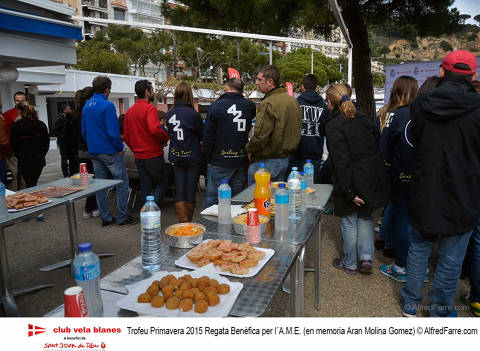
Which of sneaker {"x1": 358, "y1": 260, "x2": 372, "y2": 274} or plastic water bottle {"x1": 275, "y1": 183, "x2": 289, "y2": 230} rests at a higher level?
plastic water bottle {"x1": 275, "y1": 183, "x2": 289, "y2": 230}

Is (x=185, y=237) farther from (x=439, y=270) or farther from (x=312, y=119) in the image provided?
(x=312, y=119)

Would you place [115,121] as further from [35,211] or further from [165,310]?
[165,310]

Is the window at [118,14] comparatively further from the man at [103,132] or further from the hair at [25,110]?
the man at [103,132]

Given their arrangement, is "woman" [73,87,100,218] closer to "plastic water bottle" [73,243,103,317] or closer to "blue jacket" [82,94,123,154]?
"blue jacket" [82,94,123,154]

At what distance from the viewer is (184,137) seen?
168 inches

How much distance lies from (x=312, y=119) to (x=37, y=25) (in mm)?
3445

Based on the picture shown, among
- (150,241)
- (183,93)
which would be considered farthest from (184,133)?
(150,241)

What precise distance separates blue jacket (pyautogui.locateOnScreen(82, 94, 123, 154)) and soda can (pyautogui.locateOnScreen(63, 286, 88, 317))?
3.69 metres

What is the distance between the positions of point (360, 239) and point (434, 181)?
4.22ft

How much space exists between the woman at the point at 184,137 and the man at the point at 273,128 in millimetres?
752

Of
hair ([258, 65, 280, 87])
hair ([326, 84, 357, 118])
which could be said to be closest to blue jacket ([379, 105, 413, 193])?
hair ([326, 84, 357, 118])

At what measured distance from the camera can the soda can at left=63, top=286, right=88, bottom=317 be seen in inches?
47.3

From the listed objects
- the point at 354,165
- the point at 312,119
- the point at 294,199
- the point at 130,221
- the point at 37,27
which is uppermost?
the point at 37,27

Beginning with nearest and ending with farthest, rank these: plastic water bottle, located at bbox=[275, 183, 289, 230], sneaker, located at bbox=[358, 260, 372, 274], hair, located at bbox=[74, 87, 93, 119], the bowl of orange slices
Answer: the bowl of orange slices, plastic water bottle, located at bbox=[275, 183, 289, 230], sneaker, located at bbox=[358, 260, 372, 274], hair, located at bbox=[74, 87, 93, 119]
